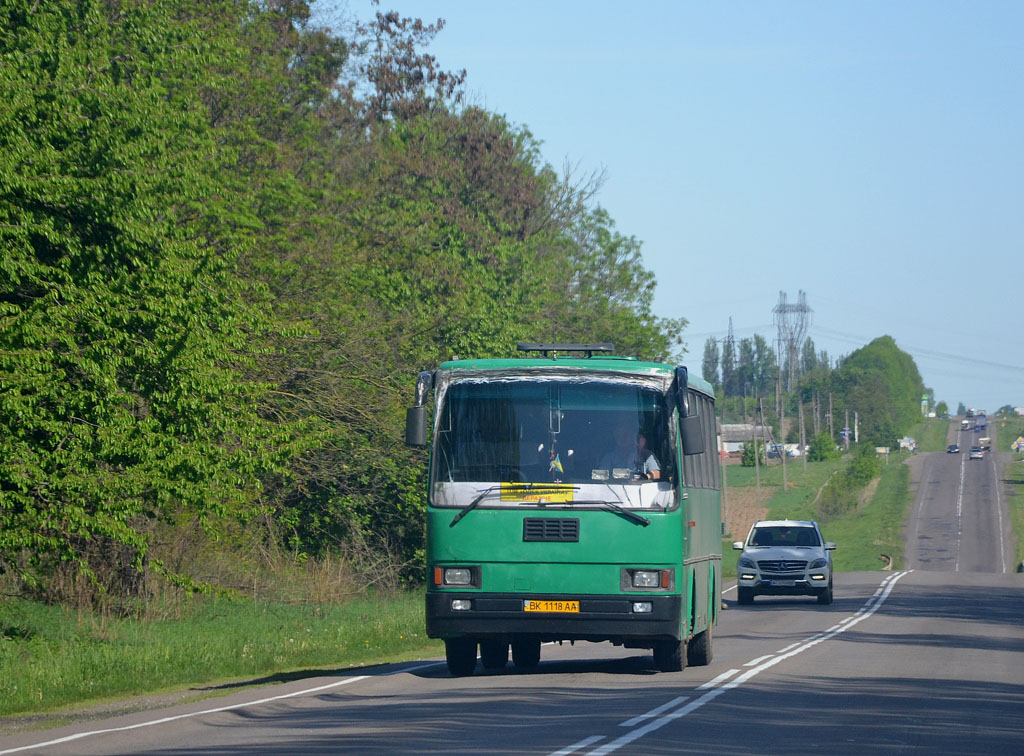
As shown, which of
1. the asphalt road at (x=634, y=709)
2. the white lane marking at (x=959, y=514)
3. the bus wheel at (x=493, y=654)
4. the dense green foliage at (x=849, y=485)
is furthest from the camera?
the dense green foliage at (x=849, y=485)

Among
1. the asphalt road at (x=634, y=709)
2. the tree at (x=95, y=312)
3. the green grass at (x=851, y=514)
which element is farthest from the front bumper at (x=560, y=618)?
the green grass at (x=851, y=514)

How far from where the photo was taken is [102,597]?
82.8 ft

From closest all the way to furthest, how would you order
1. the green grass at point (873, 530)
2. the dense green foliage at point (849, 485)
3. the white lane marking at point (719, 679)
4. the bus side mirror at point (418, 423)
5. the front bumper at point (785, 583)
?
the white lane marking at point (719, 679) < the bus side mirror at point (418, 423) < the front bumper at point (785, 583) < the green grass at point (873, 530) < the dense green foliage at point (849, 485)

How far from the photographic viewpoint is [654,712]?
1174 cm

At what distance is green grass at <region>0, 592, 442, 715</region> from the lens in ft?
51.9

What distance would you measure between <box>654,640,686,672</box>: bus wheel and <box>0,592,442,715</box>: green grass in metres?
4.45

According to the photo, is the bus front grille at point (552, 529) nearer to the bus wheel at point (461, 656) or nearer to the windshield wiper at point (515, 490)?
the windshield wiper at point (515, 490)

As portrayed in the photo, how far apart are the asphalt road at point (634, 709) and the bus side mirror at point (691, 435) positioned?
7.67ft

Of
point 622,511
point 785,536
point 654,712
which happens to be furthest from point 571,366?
point 785,536

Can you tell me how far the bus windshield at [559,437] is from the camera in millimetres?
14547

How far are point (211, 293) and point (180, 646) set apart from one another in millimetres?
4943

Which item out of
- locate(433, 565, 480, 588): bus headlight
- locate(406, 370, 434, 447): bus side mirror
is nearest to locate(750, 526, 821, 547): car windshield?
locate(433, 565, 480, 588): bus headlight

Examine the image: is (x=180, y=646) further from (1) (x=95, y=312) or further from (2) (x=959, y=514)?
(2) (x=959, y=514)

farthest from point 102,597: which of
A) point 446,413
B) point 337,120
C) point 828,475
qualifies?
point 828,475
